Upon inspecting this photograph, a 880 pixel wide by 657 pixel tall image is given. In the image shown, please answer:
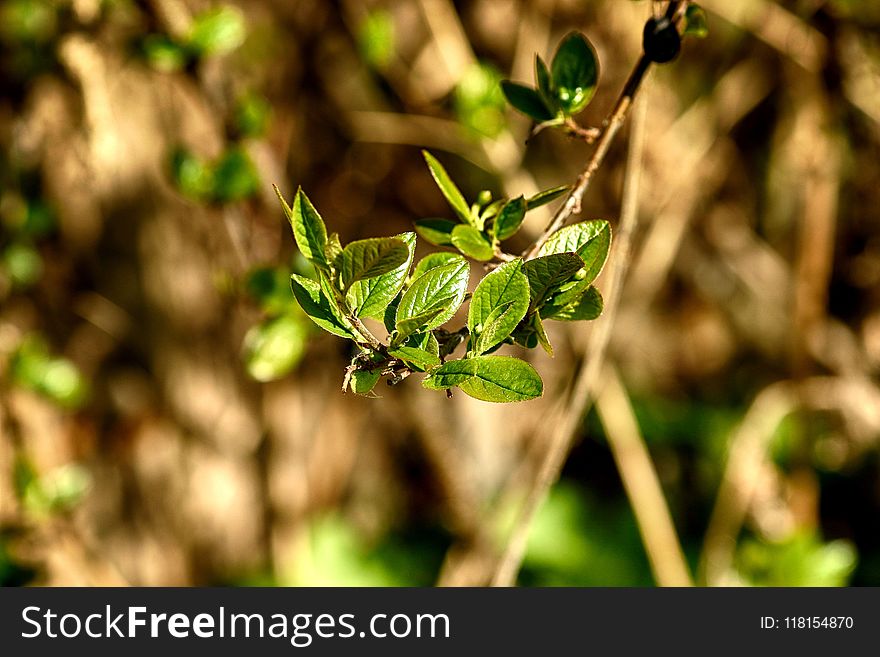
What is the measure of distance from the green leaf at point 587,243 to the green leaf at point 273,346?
379 mm

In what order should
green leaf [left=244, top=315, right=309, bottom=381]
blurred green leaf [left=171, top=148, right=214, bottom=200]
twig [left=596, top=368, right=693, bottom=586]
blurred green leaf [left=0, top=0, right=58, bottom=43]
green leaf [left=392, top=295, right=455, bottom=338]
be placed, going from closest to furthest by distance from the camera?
green leaf [left=392, top=295, right=455, bottom=338] → green leaf [left=244, top=315, right=309, bottom=381] → blurred green leaf [left=171, top=148, right=214, bottom=200] → blurred green leaf [left=0, top=0, right=58, bottom=43] → twig [left=596, top=368, right=693, bottom=586]

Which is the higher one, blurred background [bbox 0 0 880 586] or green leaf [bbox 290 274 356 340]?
blurred background [bbox 0 0 880 586]

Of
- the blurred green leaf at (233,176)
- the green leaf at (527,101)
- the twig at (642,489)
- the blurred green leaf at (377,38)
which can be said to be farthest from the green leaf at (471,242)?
the twig at (642,489)

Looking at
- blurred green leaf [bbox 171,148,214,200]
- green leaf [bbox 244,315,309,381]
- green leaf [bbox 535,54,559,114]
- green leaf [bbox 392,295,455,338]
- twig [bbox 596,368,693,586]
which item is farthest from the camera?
twig [bbox 596,368,693,586]

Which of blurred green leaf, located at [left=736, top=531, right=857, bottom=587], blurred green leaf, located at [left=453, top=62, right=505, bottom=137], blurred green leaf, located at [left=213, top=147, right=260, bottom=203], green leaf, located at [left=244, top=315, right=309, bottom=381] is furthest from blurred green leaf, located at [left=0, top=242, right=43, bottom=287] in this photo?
blurred green leaf, located at [left=736, top=531, right=857, bottom=587]

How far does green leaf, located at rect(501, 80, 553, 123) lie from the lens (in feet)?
1.54

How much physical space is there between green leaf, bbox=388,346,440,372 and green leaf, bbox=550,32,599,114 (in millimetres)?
220

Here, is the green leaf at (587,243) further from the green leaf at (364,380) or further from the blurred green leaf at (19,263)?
the blurred green leaf at (19,263)

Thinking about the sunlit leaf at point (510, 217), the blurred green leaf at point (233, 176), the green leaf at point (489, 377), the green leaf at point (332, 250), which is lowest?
the green leaf at point (489, 377)

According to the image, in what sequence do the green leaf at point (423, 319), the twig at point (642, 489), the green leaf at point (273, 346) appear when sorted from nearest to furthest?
the green leaf at point (423, 319) → the green leaf at point (273, 346) → the twig at point (642, 489)

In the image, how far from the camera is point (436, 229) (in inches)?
A: 16.8

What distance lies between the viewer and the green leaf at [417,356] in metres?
0.34

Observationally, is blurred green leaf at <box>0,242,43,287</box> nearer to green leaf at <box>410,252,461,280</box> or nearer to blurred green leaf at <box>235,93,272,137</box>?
blurred green leaf at <box>235,93,272,137</box>
